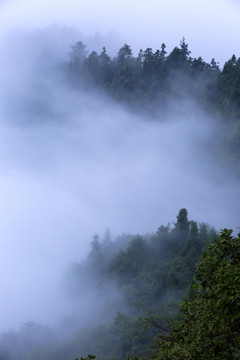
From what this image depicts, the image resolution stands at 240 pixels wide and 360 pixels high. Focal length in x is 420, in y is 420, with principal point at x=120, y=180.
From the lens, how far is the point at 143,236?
269ft

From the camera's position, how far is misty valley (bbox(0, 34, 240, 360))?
1137 cm

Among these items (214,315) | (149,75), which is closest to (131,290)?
(214,315)

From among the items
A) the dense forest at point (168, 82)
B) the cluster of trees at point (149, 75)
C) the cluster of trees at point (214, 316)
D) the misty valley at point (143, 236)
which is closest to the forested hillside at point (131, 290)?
the misty valley at point (143, 236)

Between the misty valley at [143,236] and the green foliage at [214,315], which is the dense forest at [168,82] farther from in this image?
the green foliage at [214,315]

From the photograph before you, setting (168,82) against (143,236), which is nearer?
(143,236)

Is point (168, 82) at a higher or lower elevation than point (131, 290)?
higher

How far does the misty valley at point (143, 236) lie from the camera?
11.4 meters

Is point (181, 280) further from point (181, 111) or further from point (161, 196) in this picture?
point (181, 111)

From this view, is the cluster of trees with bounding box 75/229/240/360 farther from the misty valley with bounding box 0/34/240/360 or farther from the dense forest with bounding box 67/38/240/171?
the dense forest with bounding box 67/38/240/171

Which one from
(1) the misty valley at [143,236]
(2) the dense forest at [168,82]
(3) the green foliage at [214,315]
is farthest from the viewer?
(2) the dense forest at [168,82]

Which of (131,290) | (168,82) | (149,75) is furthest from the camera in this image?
(149,75)

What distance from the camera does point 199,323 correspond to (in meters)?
10.5

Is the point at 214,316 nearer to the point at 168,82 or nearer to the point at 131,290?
the point at 131,290

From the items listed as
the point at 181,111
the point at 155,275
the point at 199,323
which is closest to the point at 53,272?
the point at 155,275
